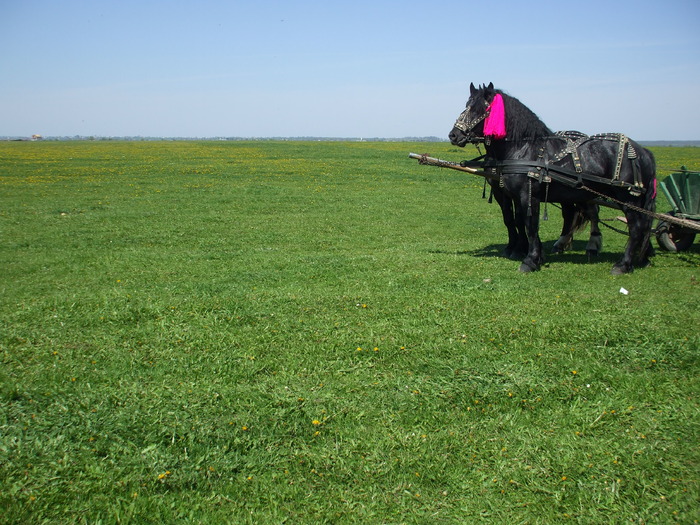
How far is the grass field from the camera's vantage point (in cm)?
391

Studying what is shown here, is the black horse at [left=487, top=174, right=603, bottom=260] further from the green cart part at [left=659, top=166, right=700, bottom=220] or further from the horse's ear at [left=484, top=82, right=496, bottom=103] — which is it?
the horse's ear at [left=484, top=82, right=496, bottom=103]

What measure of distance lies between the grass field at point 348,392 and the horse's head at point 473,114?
94.1 inches

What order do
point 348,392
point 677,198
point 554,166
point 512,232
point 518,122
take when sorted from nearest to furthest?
point 348,392 < point 554,166 < point 518,122 < point 677,198 < point 512,232

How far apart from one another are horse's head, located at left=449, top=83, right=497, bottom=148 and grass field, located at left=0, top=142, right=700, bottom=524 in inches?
94.1

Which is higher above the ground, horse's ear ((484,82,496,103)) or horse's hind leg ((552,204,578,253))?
horse's ear ((484,82,496,103))

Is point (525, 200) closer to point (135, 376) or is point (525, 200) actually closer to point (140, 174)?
point (135, 376)

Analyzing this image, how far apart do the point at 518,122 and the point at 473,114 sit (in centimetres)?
81

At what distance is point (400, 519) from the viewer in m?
3.73

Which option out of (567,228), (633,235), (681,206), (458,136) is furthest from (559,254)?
(458,136)

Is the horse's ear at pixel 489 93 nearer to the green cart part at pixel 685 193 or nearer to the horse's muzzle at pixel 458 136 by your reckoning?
the horse's muzzle at pixel 458 136

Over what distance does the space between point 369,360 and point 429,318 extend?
1.41 meters

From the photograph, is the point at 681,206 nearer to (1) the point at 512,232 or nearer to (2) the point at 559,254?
(2) the point at 559,254

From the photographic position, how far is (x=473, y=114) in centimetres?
989

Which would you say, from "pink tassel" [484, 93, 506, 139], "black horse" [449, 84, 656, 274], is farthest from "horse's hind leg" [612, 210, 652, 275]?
"pink tassel" [484, 93, 506, 139]
